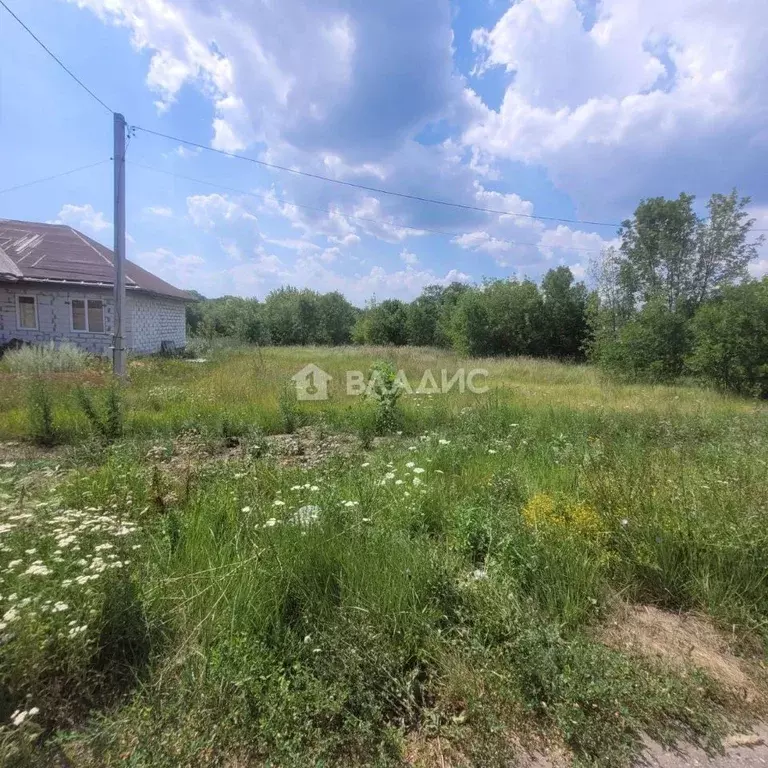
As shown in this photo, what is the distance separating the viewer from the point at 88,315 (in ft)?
46.7

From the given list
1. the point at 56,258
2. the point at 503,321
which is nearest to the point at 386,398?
the point at 56,258

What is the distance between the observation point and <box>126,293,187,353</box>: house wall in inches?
582

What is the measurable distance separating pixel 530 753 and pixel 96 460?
483 centimetres

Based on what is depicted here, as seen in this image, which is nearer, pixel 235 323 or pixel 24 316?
pixel 24 316

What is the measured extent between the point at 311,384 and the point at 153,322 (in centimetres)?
1095

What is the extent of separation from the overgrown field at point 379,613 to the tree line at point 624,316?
33.6 feet

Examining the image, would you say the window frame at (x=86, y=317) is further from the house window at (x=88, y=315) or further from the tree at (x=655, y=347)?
the tree at (x=655, y=347)

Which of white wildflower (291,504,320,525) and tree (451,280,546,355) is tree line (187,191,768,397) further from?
white wildflower (291,504,320,525)

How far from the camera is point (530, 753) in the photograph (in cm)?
149

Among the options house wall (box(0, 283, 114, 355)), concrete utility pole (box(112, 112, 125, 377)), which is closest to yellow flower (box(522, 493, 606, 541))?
concrete utility pole (box(112, 112, 125, 377))

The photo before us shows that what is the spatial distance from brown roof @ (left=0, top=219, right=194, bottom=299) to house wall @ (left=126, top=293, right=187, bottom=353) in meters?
0.60

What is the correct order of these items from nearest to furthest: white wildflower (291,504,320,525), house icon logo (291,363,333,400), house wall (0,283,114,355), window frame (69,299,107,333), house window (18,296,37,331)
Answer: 1. white wildflower (291,504,320,525)
2. house icon logo (291,363,333,400)
3. house wall (0,283,114,355)
4. house window (18,296,37,331)
5. window frame (69,299,107,333)

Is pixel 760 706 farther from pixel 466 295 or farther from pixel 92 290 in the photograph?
pixel 466 295

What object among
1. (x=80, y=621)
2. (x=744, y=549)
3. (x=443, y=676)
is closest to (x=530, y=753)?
(x=443, y=676)
